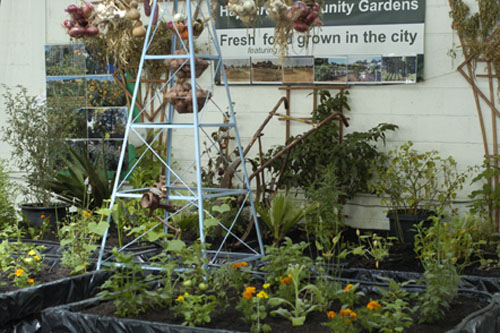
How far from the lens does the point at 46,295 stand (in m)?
4.11

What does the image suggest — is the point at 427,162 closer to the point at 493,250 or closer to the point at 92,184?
the point at 493,250

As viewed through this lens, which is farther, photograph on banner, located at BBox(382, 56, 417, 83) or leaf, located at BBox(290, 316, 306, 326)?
photograph on banner, located at BBox(382, 56, 417, 83)

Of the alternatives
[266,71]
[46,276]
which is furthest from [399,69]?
[46,276]

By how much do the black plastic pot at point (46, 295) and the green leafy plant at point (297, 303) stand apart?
1296mm

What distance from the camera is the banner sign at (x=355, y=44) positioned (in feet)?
20.0

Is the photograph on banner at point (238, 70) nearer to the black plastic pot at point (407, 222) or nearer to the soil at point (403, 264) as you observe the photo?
the black plastic pot at point (407, 222)

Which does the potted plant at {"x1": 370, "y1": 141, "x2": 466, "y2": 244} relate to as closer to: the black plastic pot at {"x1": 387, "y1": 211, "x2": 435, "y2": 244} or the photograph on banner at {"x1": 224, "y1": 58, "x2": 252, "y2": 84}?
the black plastic pot at {"x1": 387, "y1": 211, "x2": 435, "y2": 244}

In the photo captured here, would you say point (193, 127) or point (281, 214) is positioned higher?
point (193, 127)

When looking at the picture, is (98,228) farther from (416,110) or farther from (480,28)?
(480,28)

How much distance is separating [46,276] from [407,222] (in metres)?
2.94

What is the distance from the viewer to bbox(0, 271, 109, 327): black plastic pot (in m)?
3.93

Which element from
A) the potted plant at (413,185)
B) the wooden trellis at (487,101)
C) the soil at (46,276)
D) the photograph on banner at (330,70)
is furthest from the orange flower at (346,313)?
the photograph on banner at (330,70)

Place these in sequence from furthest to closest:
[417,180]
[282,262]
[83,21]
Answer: [417,180], [83,21], [282,262]

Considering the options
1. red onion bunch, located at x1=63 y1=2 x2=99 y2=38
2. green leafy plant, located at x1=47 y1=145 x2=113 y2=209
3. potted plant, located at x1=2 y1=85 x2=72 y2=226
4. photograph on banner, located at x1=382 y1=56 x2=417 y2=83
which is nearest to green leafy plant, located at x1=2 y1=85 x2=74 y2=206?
potted plant, located at x1=2 y1=85 x2=72 y2=226
